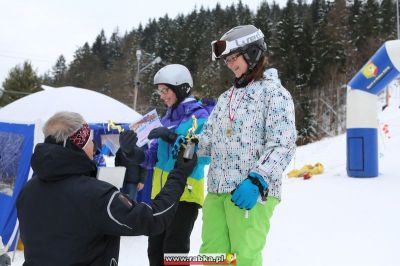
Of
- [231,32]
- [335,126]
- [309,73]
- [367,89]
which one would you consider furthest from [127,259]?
[309,73]

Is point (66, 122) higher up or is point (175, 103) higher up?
point (175, 103)

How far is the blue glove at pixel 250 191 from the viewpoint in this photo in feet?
5.54

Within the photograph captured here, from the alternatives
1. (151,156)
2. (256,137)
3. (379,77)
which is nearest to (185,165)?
(256,137)

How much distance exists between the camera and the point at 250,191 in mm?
1684

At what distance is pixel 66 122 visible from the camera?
69.0 inches

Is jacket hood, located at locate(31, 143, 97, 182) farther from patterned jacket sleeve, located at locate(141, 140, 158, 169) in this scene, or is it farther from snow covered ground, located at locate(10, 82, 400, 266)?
snow covered ground, located at locate(10, 82, 400, 266)

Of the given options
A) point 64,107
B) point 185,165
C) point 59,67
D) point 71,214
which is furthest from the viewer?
point 59,67

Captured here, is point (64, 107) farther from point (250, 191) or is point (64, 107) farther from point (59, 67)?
point (59, 67)

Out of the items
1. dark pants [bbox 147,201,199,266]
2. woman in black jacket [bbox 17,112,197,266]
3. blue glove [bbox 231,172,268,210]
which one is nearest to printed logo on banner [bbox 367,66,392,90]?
dark pants [bbox 147,201,199,266]

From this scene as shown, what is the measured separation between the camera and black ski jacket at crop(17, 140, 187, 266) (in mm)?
1590

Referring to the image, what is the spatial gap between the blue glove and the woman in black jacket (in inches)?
15.9

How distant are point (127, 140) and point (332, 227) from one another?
12.4ft

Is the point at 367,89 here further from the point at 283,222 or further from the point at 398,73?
the point at 283,222

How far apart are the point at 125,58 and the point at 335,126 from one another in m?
27.5
